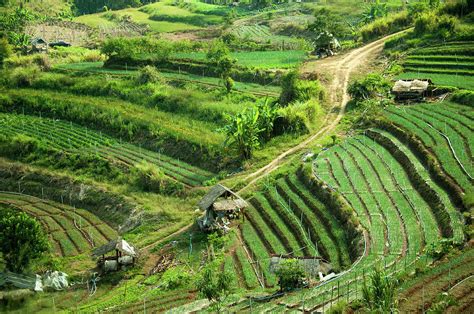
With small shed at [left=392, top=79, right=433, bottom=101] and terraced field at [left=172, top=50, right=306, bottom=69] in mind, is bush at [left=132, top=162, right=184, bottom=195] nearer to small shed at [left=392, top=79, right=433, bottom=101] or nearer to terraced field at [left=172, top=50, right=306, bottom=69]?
small shed at [left=392, top=79, right=433, bottom=101]

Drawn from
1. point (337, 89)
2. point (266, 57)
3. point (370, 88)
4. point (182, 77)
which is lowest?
point (182, 77)

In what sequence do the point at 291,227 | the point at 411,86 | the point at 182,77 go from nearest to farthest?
the point at 291,227 < the point at 411,86 < the point at 182,77

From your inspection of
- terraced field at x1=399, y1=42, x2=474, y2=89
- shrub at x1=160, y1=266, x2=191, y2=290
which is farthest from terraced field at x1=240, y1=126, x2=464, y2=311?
terraced field at x1=399, y1=42, x2=474, y2=89

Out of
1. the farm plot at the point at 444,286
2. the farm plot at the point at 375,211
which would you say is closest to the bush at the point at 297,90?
the farm plot at the point at 375,211

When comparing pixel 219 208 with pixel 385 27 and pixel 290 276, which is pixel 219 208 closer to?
pixel 290 276

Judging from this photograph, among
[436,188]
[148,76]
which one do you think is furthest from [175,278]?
[148,76]

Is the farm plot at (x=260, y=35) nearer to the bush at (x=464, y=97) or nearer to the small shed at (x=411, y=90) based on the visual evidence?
the small shed at (x=411, y=90)

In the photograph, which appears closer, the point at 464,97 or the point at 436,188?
the point at 436,188
